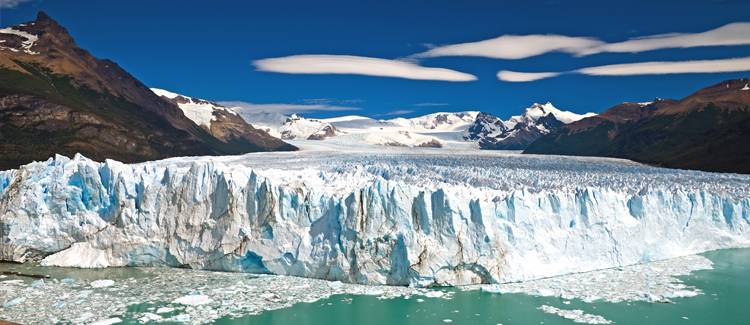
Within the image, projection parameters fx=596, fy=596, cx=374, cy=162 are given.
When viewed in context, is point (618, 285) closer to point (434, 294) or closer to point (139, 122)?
point (434, 294)

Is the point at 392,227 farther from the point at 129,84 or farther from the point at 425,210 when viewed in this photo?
the point at 129,84

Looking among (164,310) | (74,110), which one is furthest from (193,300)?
(74,110)

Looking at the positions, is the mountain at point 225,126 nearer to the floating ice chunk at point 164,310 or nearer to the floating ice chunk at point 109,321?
the floating ice chunk at point 164,310

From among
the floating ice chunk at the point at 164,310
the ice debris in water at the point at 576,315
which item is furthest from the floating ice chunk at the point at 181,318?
the ice debris in water at the point at 576,315

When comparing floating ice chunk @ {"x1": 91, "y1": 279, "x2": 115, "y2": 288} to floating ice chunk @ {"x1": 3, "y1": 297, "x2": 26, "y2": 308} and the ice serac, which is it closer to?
floating ice chunk @ {"x1": 3, "y1": 297, "x2": 26, "y2": 308}

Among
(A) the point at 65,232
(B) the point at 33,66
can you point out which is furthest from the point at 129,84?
(A) the point at 65,232

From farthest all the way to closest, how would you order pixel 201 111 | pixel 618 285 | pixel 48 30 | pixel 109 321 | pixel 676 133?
1. pixel 201 111
2. pixel 48 30
3. pixel 676 133
4. pixel 618 285
5. pixel 109 321
